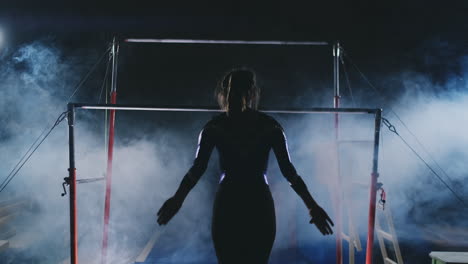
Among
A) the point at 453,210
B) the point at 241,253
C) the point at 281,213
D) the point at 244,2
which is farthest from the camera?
the point at 453,210

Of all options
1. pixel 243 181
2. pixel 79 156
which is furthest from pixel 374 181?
pixel 79 156

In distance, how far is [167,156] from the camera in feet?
21.2

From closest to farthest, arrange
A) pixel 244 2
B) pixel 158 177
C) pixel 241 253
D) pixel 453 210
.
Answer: pixel 241 253
pixel 244 2
pixel 158 177
pixel 453 210

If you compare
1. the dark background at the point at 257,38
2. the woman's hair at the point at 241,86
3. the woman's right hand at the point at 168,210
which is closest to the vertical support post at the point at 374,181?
the woman's hair at the point at 241,86

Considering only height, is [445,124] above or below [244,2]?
below

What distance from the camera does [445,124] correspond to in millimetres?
6355

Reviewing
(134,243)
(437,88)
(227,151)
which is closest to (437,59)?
(437,88)

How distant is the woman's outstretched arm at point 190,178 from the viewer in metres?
1.53

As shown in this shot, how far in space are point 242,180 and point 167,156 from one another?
5.22 metres

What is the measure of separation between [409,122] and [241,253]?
6215 millimetres

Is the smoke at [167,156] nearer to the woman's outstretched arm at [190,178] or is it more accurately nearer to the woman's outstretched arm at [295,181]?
the woman's outstretched arm at [295,181]

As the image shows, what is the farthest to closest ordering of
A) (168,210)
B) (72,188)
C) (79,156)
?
1. (79,156)
2. (72,188)
3. (168,210)

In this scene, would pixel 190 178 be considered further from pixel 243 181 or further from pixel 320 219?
pixel 320 219

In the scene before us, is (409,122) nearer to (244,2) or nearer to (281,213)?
(281,213)
